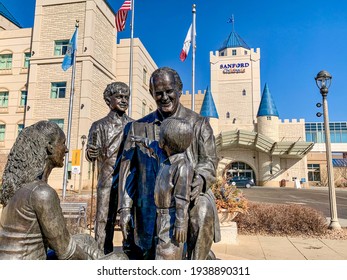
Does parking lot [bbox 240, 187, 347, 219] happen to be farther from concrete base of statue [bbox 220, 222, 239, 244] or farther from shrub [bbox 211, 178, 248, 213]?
concrete base of statue [bbox 220, 222, 239, 244]

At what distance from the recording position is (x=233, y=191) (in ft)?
25.3

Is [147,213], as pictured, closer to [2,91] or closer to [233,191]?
[233,191]

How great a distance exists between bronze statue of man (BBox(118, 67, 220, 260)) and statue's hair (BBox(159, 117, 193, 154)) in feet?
0.98

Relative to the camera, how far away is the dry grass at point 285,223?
8.18 meters

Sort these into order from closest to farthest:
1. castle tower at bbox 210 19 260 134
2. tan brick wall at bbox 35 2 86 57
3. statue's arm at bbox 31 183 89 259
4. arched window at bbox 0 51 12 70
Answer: statue's arm at bbox 31 183 89 259 → tan brick wall at bbox 35 2 86 57 → arched window at bbox 0 51 12 70 → castle tower at bbox 210 19 260 134

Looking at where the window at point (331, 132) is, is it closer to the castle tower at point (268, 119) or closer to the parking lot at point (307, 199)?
the castle tower at point (268, 119)

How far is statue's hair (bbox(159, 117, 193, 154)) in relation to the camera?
2.18 metres

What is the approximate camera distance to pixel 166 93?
2654 mm

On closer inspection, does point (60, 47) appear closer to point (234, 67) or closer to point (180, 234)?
point (180, 234)

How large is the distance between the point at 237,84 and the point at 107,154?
138 feet

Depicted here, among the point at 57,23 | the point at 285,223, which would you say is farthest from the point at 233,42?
the point at 285,223

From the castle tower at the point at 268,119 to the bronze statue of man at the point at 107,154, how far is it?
33.6 meters

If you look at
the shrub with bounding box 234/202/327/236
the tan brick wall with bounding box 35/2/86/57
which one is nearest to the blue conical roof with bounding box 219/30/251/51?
the tan brick wall with bounding box 35/2/86/57

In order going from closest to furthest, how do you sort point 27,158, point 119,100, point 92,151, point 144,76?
point 27,158 → point 92,151 → point 119,100 → point 144,76
